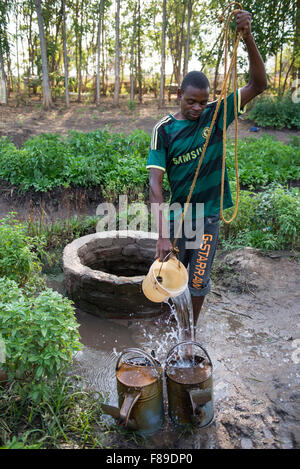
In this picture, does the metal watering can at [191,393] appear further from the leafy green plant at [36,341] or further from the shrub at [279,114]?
the shrub at [279,114]

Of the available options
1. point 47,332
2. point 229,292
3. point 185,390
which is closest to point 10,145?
point 229,292

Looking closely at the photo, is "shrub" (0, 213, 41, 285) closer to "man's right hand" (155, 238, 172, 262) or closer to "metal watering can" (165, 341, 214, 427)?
"man's right hand" (155, 238, 172, 262)

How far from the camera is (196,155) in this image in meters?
2.48

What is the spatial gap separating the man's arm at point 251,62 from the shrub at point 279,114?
8587 mm

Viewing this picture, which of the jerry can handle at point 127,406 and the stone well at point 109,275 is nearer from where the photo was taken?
the jerry can handle at point 127,406

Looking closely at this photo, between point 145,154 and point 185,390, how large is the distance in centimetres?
515

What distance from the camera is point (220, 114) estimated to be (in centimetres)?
248

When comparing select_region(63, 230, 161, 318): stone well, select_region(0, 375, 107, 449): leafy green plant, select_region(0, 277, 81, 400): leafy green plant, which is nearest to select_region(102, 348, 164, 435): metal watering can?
select_region(0, 375, 107, 449): leafy green plant

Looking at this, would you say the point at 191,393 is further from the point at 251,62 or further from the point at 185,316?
the point at 251,62

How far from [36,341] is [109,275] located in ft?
4.68

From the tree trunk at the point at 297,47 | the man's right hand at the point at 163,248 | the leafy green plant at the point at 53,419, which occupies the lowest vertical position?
the leafy green plant at the point at 53,419

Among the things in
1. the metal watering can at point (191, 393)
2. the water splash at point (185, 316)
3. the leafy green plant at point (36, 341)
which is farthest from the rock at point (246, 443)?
the leafy green plant at point (36, 341)

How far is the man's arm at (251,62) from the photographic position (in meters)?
2.07

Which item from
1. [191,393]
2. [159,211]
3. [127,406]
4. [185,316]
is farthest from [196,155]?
[127,406]
